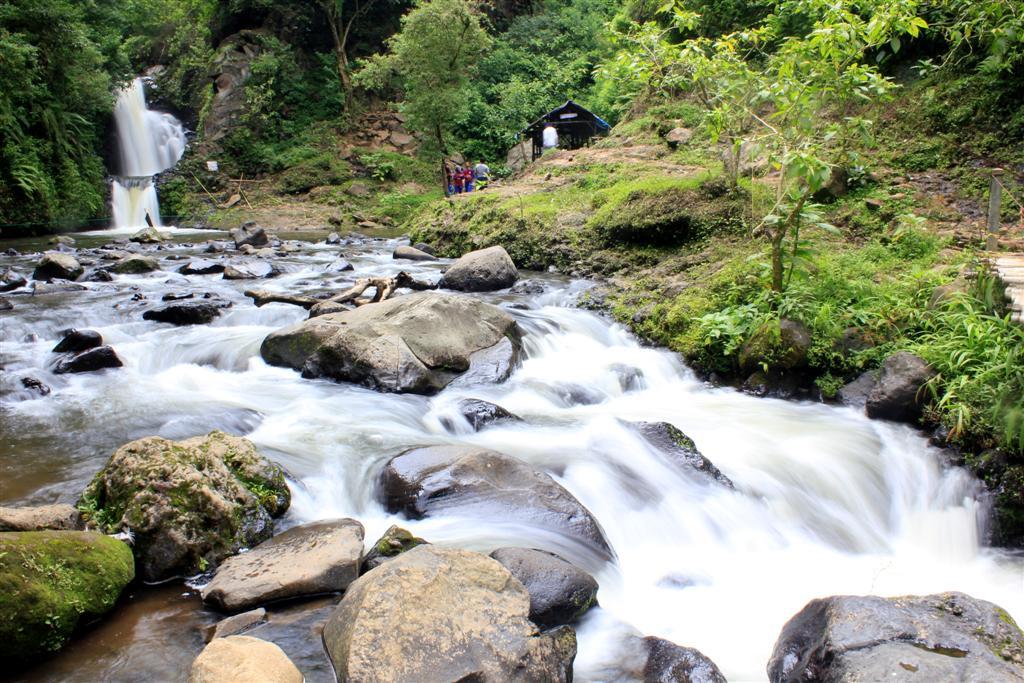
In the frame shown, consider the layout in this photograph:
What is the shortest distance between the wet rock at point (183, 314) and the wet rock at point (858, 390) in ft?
26.0

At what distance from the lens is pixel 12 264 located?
551 inches

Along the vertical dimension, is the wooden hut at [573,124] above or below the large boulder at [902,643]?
above

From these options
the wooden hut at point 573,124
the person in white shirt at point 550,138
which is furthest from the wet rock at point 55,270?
the wooden hut at point 573,124

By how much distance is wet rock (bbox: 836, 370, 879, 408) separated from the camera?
Answer: 6727 millimetres

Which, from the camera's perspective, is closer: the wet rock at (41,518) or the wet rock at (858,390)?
the wet rock at (41,518)

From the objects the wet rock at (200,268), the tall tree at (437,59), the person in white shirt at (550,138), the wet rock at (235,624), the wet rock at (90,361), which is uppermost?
the tall tree at (437,59)

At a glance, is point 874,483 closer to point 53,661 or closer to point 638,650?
point 638,650

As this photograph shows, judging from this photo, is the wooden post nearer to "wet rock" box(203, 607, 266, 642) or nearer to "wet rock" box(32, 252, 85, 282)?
"wet rock" box(203, 607, 266, 642)

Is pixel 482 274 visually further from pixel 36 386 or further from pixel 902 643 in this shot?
pixel 902 643

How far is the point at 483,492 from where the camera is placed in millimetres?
4684

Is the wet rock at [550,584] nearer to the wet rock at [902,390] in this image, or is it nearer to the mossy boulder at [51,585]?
the mossy boulder at [51,585]

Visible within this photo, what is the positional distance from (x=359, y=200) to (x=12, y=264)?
52.5 feet

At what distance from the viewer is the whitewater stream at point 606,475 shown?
3811 millimetres

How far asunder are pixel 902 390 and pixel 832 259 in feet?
8.87
